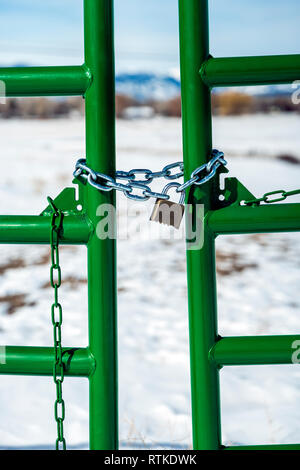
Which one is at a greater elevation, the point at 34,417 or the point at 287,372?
the point at 287,372

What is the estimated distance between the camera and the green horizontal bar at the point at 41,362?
1219mm

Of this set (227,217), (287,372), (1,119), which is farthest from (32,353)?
(1,119)

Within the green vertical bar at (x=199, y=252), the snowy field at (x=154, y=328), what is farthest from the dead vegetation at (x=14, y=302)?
the green vertical bar at (x=199, y=252)

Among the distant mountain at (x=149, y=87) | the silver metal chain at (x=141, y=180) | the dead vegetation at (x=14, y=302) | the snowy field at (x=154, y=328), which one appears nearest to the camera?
the silver metal chain at (x=141, y=180)

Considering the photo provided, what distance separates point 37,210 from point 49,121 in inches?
215

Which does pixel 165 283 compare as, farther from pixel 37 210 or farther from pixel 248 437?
pixel 37 210

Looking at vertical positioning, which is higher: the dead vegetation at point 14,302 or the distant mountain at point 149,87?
the distant mountain at point 149,87

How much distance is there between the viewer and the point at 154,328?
10.4 feet

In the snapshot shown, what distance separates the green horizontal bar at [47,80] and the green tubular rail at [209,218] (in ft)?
0.69

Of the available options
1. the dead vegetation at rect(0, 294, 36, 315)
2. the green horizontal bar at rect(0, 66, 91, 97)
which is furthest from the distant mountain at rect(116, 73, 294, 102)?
the green horizontal bar at rect(0, 66, 91, 97)

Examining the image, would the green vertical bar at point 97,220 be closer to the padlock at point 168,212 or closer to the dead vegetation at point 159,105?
the padlock at point 168,212

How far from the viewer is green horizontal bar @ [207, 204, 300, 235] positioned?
1.19 meters

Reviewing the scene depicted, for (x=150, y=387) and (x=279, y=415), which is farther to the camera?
(x=150, y=387)

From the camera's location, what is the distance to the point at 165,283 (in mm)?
4051
